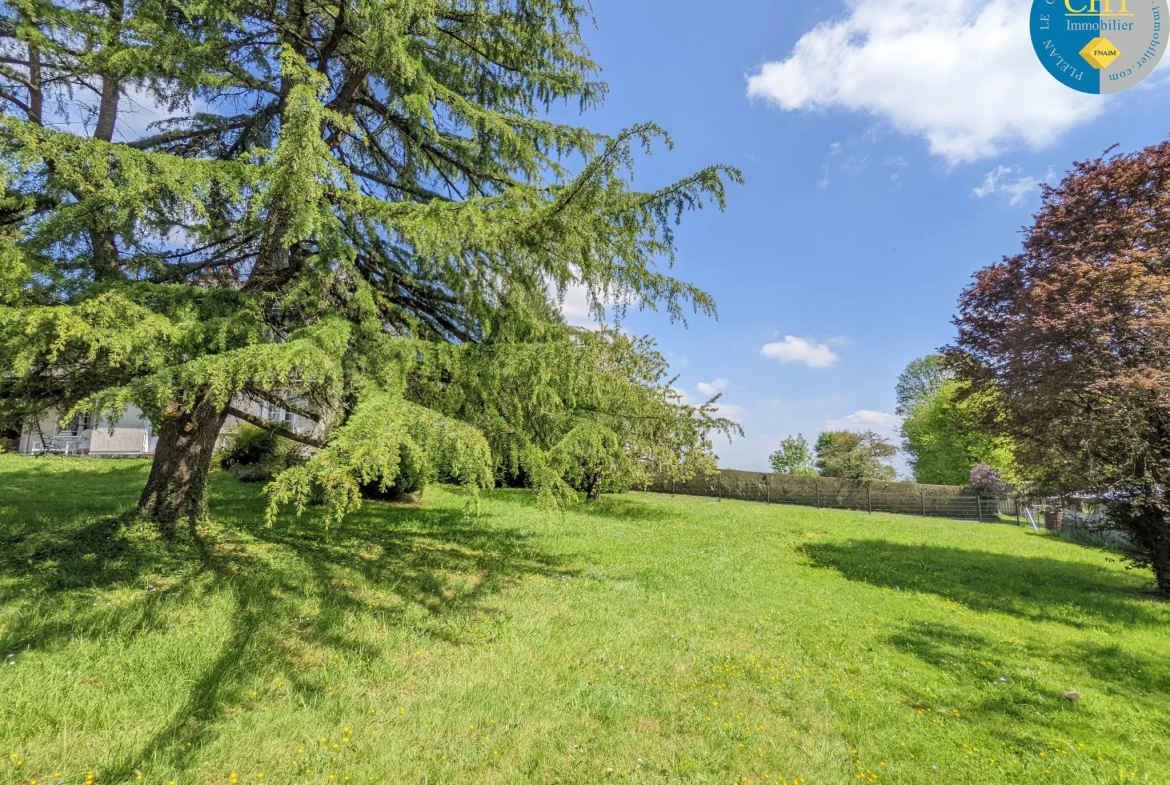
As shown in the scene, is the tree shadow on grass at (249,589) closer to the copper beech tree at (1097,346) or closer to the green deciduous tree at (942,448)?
the copper beech tree at (1097,346)

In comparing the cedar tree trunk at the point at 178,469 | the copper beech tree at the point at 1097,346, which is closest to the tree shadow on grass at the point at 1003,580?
the copper beech tree at the point at 1097,346

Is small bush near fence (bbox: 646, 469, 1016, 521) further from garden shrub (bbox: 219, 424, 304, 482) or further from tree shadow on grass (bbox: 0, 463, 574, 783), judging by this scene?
tree shadow on grass (bbox: 0, 463, 574, 783)

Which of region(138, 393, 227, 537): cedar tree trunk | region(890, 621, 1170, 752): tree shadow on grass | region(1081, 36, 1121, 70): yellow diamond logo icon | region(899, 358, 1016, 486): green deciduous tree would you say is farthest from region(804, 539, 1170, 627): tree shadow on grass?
region(899, 358, 1016, 486): green deciduous tree

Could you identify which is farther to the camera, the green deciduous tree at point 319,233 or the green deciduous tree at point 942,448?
the green deciduous tree at point 942,448

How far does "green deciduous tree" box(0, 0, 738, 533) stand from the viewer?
4598mm

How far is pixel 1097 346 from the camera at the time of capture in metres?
8.05

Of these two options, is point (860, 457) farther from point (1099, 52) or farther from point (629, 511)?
point (1099, 52)

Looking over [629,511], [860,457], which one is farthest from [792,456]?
[629,511]

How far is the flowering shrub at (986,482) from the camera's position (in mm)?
23506

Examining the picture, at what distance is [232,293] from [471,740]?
571 cm

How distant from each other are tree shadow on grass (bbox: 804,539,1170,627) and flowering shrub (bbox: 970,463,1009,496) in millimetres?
14025

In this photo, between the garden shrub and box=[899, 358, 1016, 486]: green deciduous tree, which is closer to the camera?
the garden shrub

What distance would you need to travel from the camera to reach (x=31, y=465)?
48.8 ft

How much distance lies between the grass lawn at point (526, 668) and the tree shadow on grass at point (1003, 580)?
0.10 m
